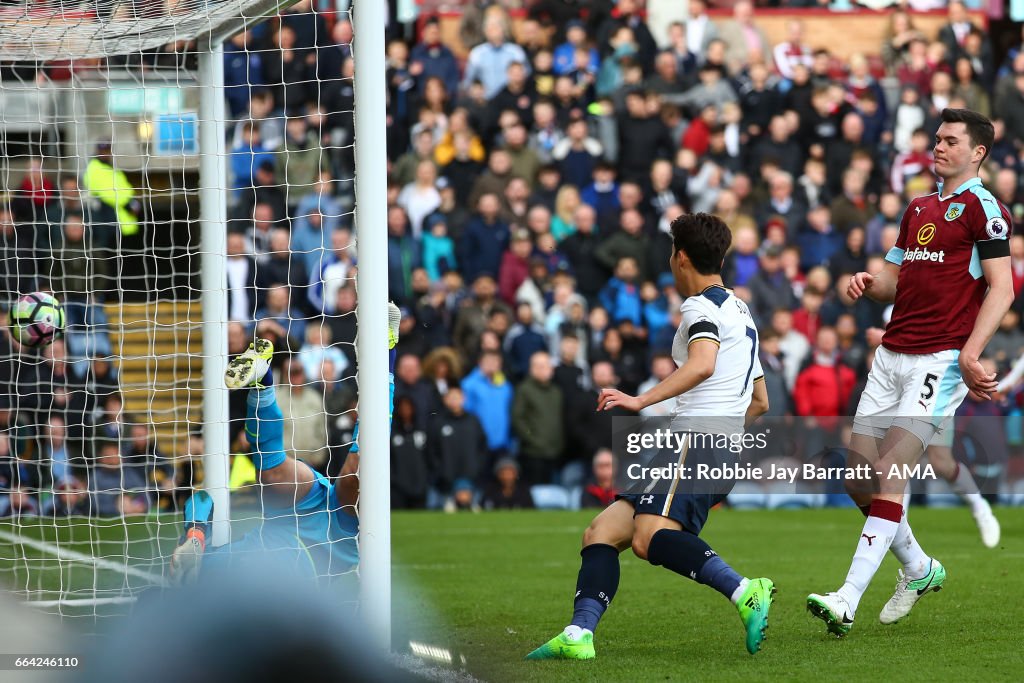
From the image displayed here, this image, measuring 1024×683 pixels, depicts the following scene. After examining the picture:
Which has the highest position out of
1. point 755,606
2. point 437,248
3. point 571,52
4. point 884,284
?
point 571,52

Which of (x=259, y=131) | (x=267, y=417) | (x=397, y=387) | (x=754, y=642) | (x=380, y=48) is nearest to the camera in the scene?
(x=754, y=642)

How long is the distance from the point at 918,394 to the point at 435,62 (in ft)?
32.9

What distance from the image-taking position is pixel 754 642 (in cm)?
512

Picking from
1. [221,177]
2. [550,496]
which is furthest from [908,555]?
[550,496]

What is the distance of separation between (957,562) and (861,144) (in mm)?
7533

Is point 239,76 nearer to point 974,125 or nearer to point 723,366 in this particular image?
point 974,125

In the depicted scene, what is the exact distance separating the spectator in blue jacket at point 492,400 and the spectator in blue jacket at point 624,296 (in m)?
1.33

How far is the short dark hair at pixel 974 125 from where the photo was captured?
605cm

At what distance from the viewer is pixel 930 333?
6109 mm

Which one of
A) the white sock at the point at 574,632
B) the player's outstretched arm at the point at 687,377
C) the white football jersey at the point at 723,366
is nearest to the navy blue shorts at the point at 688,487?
the white football jersey at the point at 723,366

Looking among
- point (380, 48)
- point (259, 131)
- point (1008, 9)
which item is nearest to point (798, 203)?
point (1008, 9)

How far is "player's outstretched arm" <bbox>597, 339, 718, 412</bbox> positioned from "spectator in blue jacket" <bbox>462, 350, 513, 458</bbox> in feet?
26.2

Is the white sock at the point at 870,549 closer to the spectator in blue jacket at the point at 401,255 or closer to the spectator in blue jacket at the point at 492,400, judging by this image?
the spectator in blue jacket at the point at 492,400

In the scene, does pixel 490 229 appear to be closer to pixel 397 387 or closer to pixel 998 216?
pixel 397 387
